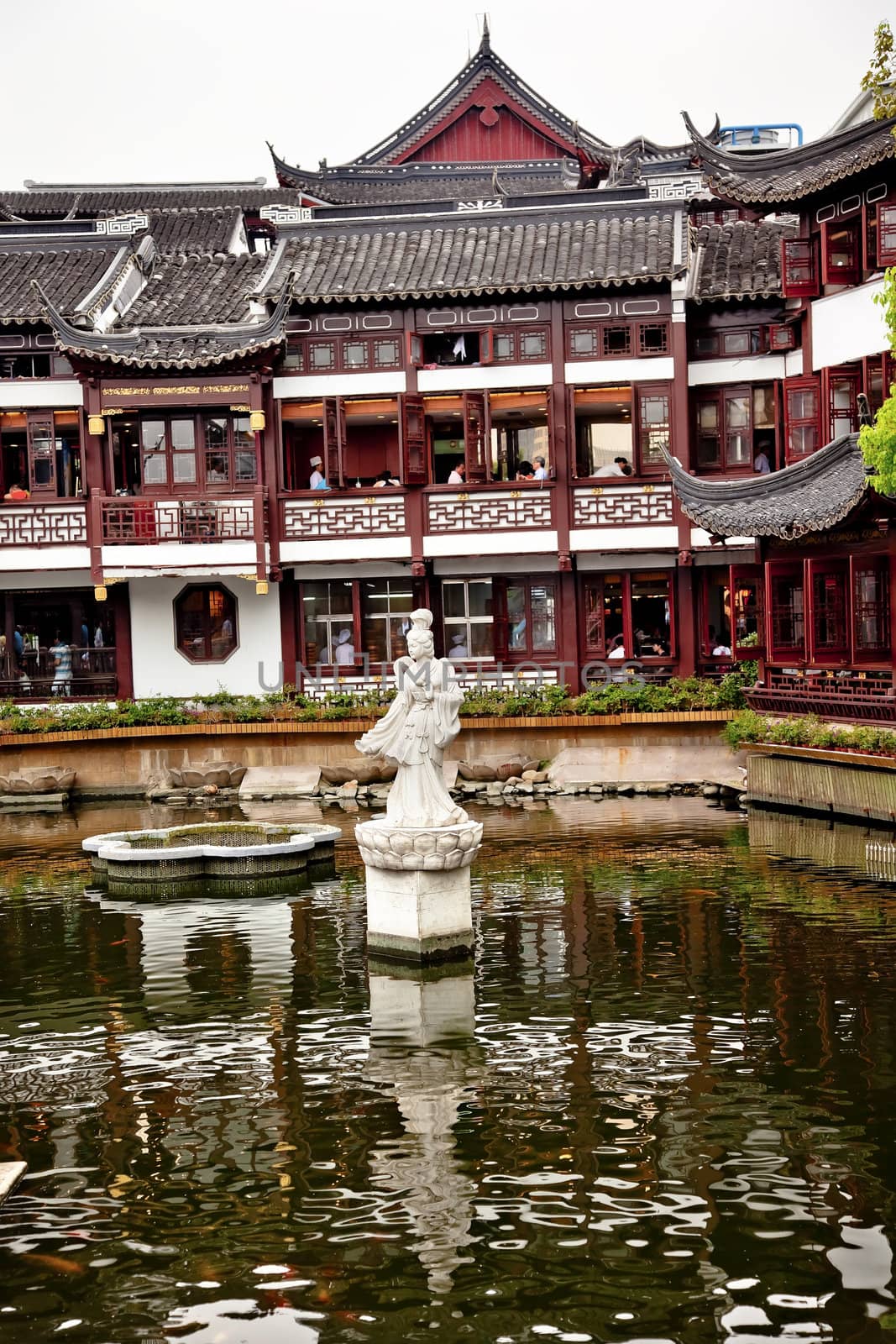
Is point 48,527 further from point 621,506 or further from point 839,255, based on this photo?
point 839,255

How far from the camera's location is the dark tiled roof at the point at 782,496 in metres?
23.5

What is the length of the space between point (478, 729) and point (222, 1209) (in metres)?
19.5

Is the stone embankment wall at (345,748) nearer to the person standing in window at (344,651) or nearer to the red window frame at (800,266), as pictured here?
the person standing in window at (344,651)

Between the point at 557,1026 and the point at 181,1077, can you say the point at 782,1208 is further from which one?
the point at 181,1077

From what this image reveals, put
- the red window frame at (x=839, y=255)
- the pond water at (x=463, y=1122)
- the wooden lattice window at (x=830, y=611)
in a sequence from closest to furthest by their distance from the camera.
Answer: the pond water at (x=463, y=1122)
the wooden lattice window at (x=830, y=611)
the red window frame at (x=839, y=255)

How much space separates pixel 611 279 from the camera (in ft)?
99.7

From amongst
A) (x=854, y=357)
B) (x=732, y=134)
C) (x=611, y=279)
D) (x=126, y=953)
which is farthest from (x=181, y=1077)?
(x=732, y=134)

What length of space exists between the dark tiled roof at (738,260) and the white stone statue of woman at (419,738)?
18.8 meters

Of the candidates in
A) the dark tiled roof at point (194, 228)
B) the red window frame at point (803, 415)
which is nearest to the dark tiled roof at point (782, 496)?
the red window frame at point (803, 415)

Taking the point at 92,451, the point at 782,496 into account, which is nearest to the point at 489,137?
the point at 92,451

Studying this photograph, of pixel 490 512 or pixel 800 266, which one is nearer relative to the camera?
pixel 800 266

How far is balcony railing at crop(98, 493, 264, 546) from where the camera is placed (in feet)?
101

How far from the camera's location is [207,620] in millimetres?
32594

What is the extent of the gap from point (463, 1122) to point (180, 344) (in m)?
23.9
